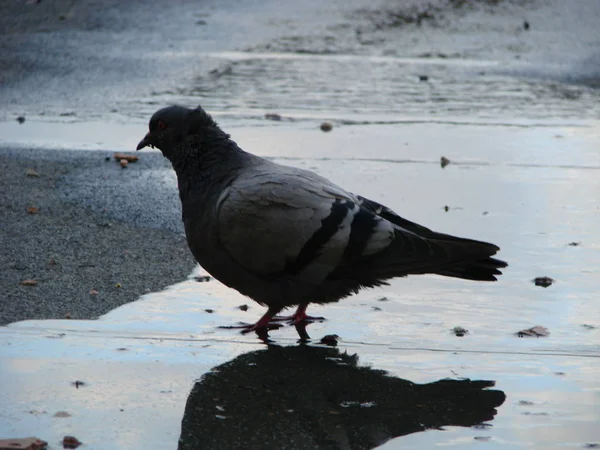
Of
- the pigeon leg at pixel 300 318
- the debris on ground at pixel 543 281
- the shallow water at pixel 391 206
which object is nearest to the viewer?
the shallow water at pixel 391 206

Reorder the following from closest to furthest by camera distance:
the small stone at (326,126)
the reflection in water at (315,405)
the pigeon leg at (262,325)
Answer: the reflection in water at (315,405) → the pigeon leg at (262,325) → the small stone at (326,126)

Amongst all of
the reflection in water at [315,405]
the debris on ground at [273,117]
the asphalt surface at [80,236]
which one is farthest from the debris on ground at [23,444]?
the debris on ground at [273,117]

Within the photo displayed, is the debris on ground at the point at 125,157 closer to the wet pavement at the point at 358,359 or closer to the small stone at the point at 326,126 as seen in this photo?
the small stone at the point at 326,126

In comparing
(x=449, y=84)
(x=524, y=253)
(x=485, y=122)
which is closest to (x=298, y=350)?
(x=524, y=253)

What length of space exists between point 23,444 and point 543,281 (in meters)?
2.64

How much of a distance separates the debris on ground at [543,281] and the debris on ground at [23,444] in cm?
255

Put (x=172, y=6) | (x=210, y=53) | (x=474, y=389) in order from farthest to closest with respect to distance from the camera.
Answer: (x=172, y=6) → (x=210, y=53) → (x=474, y=389)

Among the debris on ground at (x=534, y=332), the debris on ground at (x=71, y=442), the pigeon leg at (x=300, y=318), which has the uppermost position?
Answer: the debris on ground at (x=71, y=442)

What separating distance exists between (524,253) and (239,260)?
68.3 inches

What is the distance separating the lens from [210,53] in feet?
36.8

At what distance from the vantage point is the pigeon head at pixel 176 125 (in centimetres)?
443

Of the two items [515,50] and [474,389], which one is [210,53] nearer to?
[515,50]

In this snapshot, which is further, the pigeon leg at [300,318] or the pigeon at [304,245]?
the pigeon leg at [300,318]

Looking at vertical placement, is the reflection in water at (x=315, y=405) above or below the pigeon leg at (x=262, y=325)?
above
